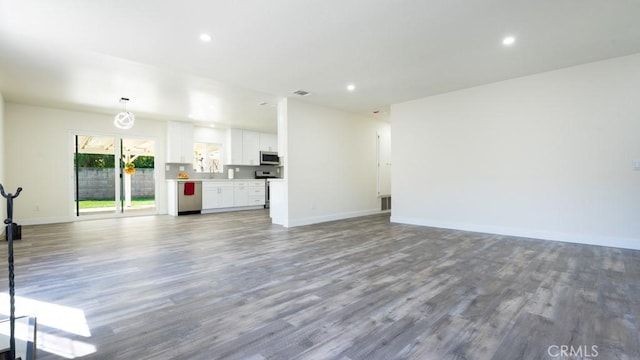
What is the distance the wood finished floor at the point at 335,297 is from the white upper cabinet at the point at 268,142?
17.8 feet

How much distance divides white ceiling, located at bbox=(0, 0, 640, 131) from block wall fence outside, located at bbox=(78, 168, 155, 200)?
1970 millimetres

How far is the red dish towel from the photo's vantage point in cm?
754

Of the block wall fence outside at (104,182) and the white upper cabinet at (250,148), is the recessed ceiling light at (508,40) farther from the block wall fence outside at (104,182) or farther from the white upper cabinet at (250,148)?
the block wall fence outside at (104,182)

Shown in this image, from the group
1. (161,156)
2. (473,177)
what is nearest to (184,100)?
(161,156)

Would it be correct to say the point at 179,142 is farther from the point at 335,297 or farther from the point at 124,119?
the point at 335,297

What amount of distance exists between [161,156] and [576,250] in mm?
8619

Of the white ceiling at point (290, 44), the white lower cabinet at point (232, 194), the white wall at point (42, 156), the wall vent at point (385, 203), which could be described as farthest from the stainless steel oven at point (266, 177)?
→ the white wall at point (42, 156)

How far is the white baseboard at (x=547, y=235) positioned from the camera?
3791 mm

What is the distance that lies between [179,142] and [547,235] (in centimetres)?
812

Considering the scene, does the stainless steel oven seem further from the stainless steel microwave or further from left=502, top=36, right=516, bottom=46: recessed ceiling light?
left=502, top=36, right=516, bottom=46: recessed ceiling light

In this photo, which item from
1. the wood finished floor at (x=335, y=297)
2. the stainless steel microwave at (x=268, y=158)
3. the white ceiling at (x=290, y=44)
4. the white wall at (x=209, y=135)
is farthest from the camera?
the stainless steel microwave at (x=268, y=158)

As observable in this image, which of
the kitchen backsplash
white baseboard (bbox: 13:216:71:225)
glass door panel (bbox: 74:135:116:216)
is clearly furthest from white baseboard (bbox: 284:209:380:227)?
white baseboard (bbox: 13:216:71:225)

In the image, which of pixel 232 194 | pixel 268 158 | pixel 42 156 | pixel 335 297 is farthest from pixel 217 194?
pixel 335 297

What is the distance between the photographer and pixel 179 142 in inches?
305
